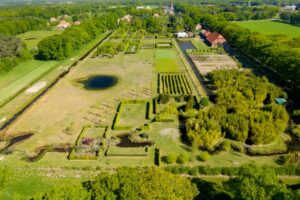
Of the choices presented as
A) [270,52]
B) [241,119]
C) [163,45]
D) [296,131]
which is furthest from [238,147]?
[163,45]

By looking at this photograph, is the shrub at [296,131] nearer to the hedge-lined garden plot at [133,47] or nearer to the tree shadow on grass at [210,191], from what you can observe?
the tree shadow on grass at [210,191]

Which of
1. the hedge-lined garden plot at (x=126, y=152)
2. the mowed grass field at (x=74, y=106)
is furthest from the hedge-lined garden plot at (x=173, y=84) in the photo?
the hedge-lined garden plot at (x=126, y=152)

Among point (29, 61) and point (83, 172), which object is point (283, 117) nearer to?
point (83, 172)

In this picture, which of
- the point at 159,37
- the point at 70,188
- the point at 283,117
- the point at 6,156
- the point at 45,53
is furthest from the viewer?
the point at 159,37

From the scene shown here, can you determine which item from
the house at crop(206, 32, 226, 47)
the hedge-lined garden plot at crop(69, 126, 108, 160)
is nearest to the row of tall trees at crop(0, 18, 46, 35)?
the house at crop(206, 32, 226, 47)

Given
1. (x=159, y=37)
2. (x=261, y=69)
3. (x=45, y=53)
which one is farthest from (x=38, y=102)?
(x=159, y=37)

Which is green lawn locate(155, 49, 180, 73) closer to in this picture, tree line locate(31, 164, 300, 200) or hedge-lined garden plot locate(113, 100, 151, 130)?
hedge-lined garden plot locate(113, 100, 151, 130)
